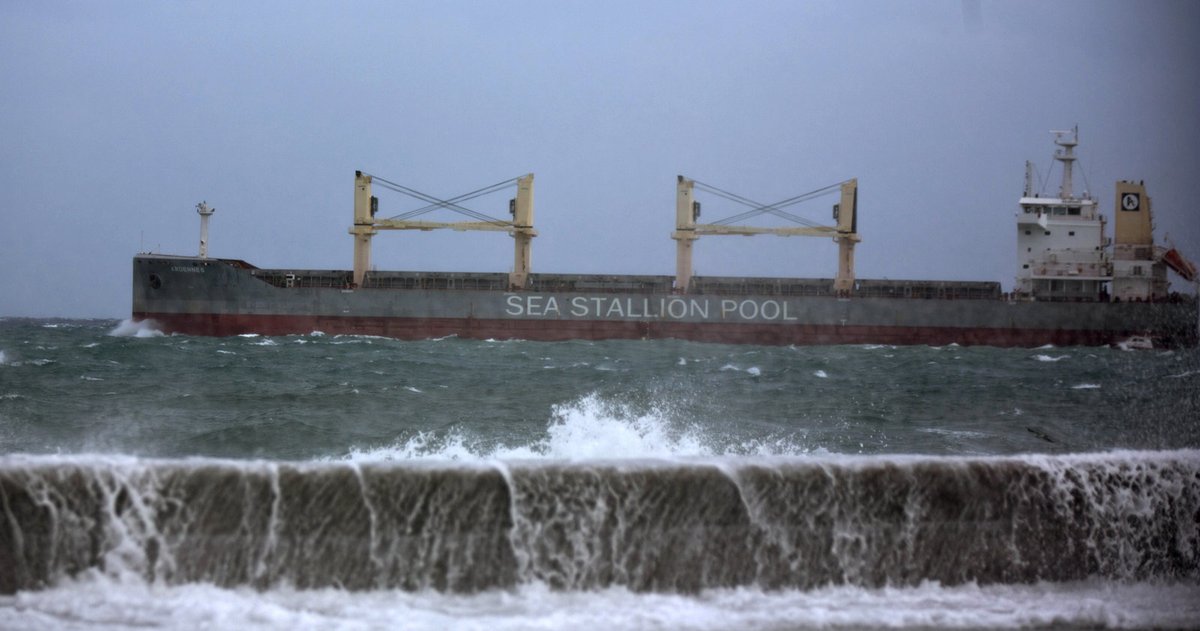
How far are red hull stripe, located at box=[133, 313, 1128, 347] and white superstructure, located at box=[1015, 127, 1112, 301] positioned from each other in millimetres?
2563

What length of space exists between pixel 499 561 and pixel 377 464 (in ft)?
2.40

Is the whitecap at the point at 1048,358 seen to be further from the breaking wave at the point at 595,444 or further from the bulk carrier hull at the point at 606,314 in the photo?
the breaking wave at the point at 595,444

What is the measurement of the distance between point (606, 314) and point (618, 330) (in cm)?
71

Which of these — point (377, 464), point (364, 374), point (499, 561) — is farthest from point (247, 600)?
point (364, 374)

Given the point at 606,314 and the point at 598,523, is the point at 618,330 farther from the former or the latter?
the point at 598,523

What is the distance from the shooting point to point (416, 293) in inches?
1326

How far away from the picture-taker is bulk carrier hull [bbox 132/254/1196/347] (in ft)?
109

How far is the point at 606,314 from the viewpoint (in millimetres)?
33469

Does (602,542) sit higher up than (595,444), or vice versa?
(602,542)

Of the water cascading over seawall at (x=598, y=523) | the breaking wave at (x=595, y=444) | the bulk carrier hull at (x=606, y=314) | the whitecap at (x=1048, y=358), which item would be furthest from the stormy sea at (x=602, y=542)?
the bulk carrier hull at (x=606, y=314)

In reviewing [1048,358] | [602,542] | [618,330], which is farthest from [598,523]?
[618,330]

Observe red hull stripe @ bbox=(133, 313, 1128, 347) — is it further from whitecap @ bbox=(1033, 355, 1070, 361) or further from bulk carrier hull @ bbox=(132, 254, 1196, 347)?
whitecap @ bbox=(1033, 355, 1070, 361)

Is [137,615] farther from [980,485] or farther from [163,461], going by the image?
[980,485]

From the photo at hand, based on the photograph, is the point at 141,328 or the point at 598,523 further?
the point at 141,328
